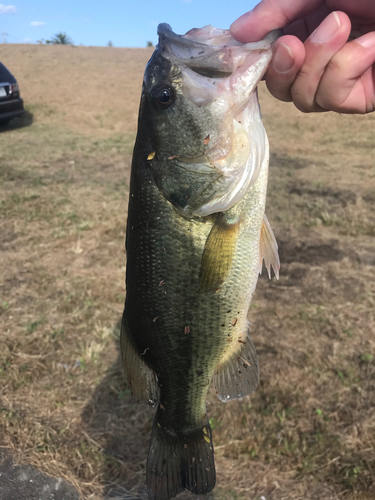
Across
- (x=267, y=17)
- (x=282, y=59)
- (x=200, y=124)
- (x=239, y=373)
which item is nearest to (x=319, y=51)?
(x=282, y=59)

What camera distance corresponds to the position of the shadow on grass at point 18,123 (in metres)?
13.5

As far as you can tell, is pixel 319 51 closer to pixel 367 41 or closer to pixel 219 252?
pixel 367 41

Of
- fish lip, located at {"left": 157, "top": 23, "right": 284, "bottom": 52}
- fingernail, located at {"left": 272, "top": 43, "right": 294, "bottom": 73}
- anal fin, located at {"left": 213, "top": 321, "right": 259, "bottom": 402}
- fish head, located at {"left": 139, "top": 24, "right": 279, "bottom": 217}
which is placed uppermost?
fish lip, located at {"left": 157, "top": 23, "right": 284, "bottom": 52}

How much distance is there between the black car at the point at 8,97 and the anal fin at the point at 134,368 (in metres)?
12.8

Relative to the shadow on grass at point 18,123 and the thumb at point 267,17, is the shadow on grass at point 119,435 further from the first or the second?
the shadow on grass at point 18,123

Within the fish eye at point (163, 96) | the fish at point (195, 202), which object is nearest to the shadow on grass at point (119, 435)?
the fish at point (195, 202)

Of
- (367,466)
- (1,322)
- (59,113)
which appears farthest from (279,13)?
(59,113)

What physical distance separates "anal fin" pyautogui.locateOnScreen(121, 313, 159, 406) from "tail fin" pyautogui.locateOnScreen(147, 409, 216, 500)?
185mm

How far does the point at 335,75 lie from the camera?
1579mm

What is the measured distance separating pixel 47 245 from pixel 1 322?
1.73 metres

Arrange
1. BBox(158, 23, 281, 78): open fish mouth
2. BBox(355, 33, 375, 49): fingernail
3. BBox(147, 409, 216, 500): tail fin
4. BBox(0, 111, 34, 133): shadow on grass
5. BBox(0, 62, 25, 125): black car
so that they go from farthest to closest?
BBox(0, 111, 34, 133): shadow on grass, BBox(0, 62, 25, 125): black car, BBox(147, 409, 216, 500): tail fin, BBox(355, 33, 375, 49): fingernail, BBox(158, 23, 281, 78): open fish mouth

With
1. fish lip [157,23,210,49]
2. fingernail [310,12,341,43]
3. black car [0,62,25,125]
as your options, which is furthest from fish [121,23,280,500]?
black car [0,62,25,125]

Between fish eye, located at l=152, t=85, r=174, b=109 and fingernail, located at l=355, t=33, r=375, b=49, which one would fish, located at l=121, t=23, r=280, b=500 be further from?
fingernail, located at l=355, t=33, r=375, b=49

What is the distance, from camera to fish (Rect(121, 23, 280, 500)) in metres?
1.46
